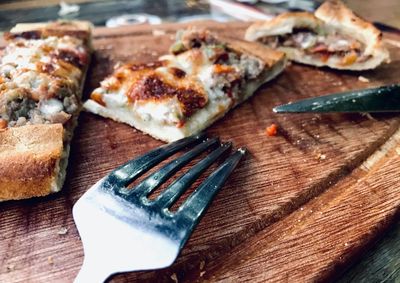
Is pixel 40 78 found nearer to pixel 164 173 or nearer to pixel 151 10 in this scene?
pixel 164 173

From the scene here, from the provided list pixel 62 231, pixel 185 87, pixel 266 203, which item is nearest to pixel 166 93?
pixel 185 87

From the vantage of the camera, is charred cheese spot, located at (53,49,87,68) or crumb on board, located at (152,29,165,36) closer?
charred cheese spot, located at (53,49,87,68)

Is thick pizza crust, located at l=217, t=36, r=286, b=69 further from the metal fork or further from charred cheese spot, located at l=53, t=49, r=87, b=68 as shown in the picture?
the metal fork

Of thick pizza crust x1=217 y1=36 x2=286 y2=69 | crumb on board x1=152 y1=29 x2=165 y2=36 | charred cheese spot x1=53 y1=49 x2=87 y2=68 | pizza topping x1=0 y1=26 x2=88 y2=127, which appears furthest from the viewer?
crumb on board x1=152 y1=29 x2=165 y2=36

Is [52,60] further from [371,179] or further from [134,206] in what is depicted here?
[371,179]

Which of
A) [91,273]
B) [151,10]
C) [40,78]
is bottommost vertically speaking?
[151,10]

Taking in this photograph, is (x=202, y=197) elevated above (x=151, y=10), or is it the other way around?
(x=202, y=197)

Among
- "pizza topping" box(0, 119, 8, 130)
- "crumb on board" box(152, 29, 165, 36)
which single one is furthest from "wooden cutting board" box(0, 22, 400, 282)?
"crumb on board" box(152, 29, 165, 36)
